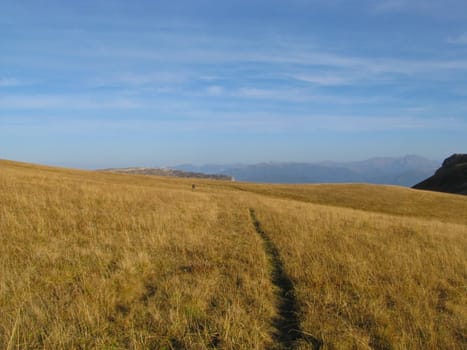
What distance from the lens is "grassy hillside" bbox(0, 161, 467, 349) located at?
172 inches

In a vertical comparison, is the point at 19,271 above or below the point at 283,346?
above

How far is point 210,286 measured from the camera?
19.8ft

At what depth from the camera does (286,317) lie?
5.20 meters

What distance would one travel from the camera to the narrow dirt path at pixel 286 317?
173 inches

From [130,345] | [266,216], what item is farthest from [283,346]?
[266,216]

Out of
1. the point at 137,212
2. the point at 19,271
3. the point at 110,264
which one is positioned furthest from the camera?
the point at 137,212

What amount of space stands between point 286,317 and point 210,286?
5.49ft

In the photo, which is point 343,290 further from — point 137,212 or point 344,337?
point 137,212

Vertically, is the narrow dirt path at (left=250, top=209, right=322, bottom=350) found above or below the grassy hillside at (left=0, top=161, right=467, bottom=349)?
below

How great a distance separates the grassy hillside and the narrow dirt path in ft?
0.07

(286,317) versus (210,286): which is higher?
(210,286)

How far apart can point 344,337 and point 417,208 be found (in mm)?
44064

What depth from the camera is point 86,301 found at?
4941mm

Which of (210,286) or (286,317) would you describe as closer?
(286,317)
